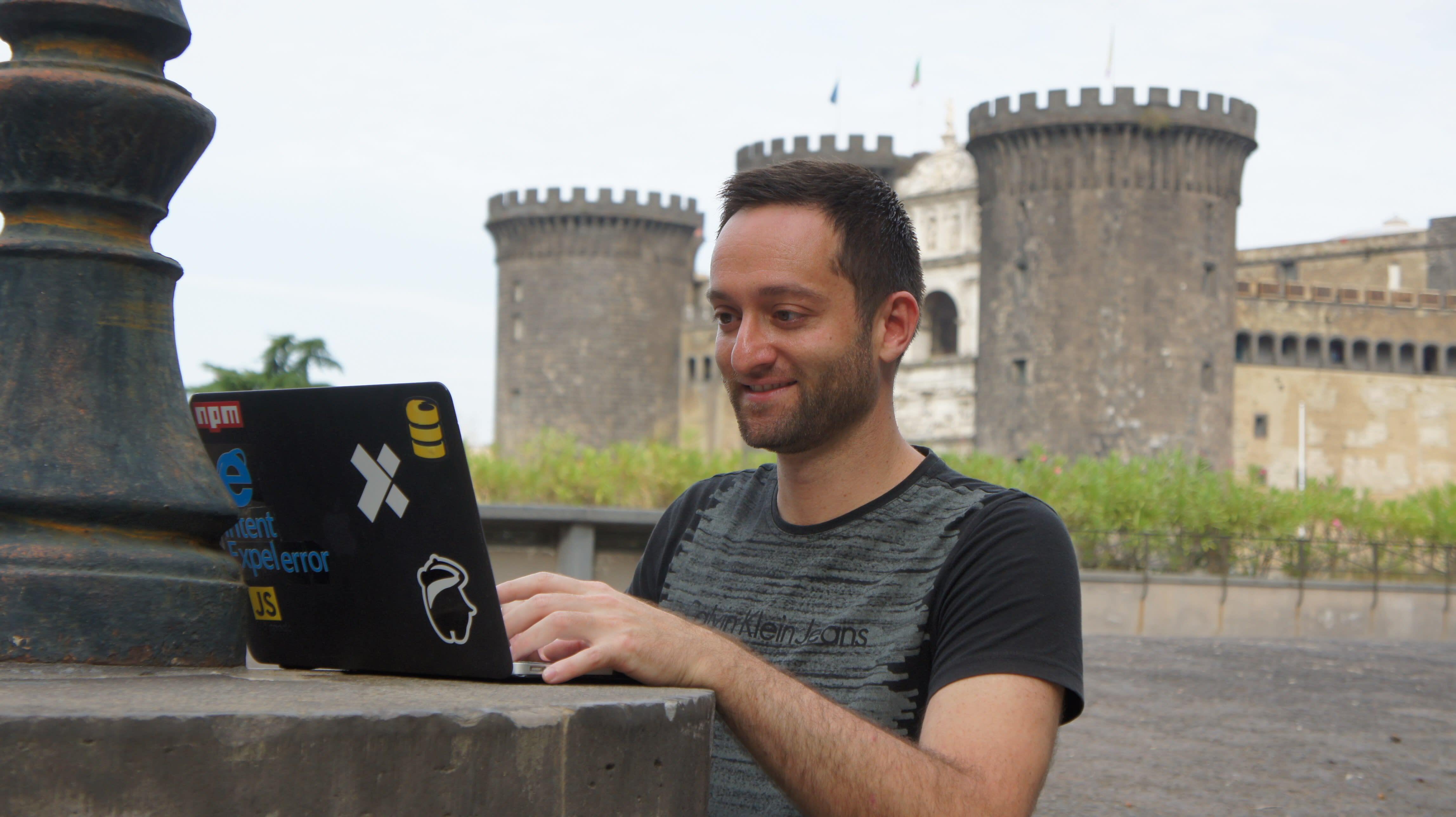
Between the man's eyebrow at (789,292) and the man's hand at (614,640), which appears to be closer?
the man's hand at (614,640)

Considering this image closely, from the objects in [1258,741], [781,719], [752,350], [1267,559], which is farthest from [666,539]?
[1267,559]

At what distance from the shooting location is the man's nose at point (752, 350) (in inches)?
79.4

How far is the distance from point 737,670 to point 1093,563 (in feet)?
56.4

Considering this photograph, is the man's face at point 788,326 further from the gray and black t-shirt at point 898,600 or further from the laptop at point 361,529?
the laptop at point 361,529

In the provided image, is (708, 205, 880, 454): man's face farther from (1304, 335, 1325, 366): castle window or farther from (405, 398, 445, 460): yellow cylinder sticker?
(1304, 335, 1325, 366): castle window

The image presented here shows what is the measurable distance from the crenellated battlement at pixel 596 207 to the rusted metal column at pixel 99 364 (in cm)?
4310

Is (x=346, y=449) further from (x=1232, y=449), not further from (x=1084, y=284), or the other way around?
Result: (x=1232, y=449)

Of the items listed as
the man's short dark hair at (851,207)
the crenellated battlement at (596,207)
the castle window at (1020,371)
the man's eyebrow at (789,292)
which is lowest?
the man's eyebrow at (789,292)

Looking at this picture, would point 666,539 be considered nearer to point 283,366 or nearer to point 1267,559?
point 1267,559

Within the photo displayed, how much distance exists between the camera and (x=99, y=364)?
1.82m

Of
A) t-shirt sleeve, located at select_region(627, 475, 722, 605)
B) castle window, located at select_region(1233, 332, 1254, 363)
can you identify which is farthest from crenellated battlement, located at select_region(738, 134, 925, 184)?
t-shirt sleeve, located at select_region(627, 475, 722, 605)

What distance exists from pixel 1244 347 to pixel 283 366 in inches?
1040

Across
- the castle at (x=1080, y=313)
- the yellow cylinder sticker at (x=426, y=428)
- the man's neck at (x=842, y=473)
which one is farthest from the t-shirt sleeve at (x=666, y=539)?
the castle at (x=1080, y=313)

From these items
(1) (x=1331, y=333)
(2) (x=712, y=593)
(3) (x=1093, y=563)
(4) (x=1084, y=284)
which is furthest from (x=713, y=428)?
(2) (x=712, y=593)
